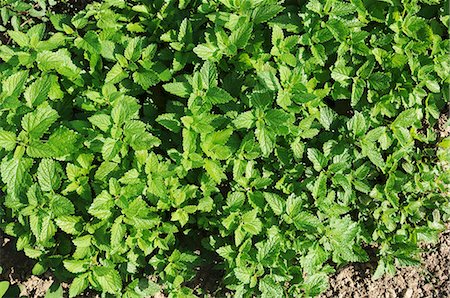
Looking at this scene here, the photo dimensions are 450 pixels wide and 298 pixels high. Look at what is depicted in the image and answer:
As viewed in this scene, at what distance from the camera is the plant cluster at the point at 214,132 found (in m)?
2.35

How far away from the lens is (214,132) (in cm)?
243

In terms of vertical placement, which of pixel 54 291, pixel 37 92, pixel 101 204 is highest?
pixel 37 92

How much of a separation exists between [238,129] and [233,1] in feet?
1.86

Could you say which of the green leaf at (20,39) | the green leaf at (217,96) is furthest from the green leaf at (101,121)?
the green leaf at (20,39)

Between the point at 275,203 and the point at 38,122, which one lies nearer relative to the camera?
the point at 38,122

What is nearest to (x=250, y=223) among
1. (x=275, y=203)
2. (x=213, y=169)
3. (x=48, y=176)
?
(x=275, y=203)

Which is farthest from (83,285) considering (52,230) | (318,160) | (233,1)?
(233,1)

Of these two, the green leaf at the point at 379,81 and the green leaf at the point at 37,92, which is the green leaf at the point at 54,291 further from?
Answer: the green leaf at the point at 379,81

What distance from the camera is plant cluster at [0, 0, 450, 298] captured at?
2.35 m

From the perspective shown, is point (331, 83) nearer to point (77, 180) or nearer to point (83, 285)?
point (77, 180)

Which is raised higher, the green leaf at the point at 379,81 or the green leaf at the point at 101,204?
the green leaf at the point at 379,81

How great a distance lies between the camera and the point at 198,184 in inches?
103

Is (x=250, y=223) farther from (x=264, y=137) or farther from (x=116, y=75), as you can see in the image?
(x=116, y=75)

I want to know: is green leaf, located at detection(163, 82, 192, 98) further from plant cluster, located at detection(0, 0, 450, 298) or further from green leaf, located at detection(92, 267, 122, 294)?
green leaf, located at detection(92, 267, 122, 294)
